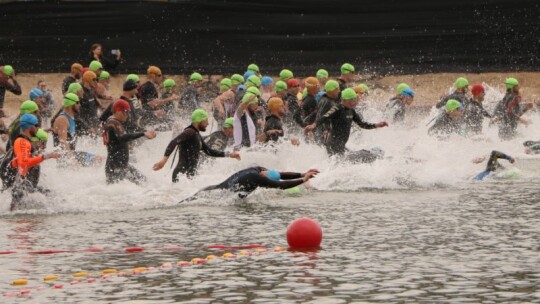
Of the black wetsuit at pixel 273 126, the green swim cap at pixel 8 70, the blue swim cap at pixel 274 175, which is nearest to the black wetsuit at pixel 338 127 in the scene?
the black wetsuit at pixel 273 126

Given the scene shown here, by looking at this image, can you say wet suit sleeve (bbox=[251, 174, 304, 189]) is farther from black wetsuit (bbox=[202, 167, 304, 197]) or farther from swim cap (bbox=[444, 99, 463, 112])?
swim cap (bbox=[444, 99, 463, 112])

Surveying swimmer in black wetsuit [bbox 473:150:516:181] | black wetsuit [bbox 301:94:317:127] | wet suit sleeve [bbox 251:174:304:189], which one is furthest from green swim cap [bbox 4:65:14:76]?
wet suit sleeve [bbox 251:174:304:189]

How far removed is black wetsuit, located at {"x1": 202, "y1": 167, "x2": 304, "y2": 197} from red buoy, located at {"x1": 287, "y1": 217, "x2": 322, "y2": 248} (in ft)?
11.7

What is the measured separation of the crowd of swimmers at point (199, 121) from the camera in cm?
1666

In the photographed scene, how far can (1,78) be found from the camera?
82.3ft

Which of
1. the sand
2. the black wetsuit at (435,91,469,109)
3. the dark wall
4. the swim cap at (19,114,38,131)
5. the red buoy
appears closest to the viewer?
the red buoy

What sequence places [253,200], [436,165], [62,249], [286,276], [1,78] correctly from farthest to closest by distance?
[1,78] < [436,165] < [253,200] < [62,249] < [286,276]

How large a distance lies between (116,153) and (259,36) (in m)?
13.1

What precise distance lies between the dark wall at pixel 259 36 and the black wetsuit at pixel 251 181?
13532 mm

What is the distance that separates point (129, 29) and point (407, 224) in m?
17.0

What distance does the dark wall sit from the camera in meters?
30.1

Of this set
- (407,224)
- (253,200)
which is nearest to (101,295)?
(407,224)

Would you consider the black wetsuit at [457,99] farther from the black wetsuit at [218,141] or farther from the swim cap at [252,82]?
the black wetsuit at [218,141]

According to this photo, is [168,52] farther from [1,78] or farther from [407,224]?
[407,224]
